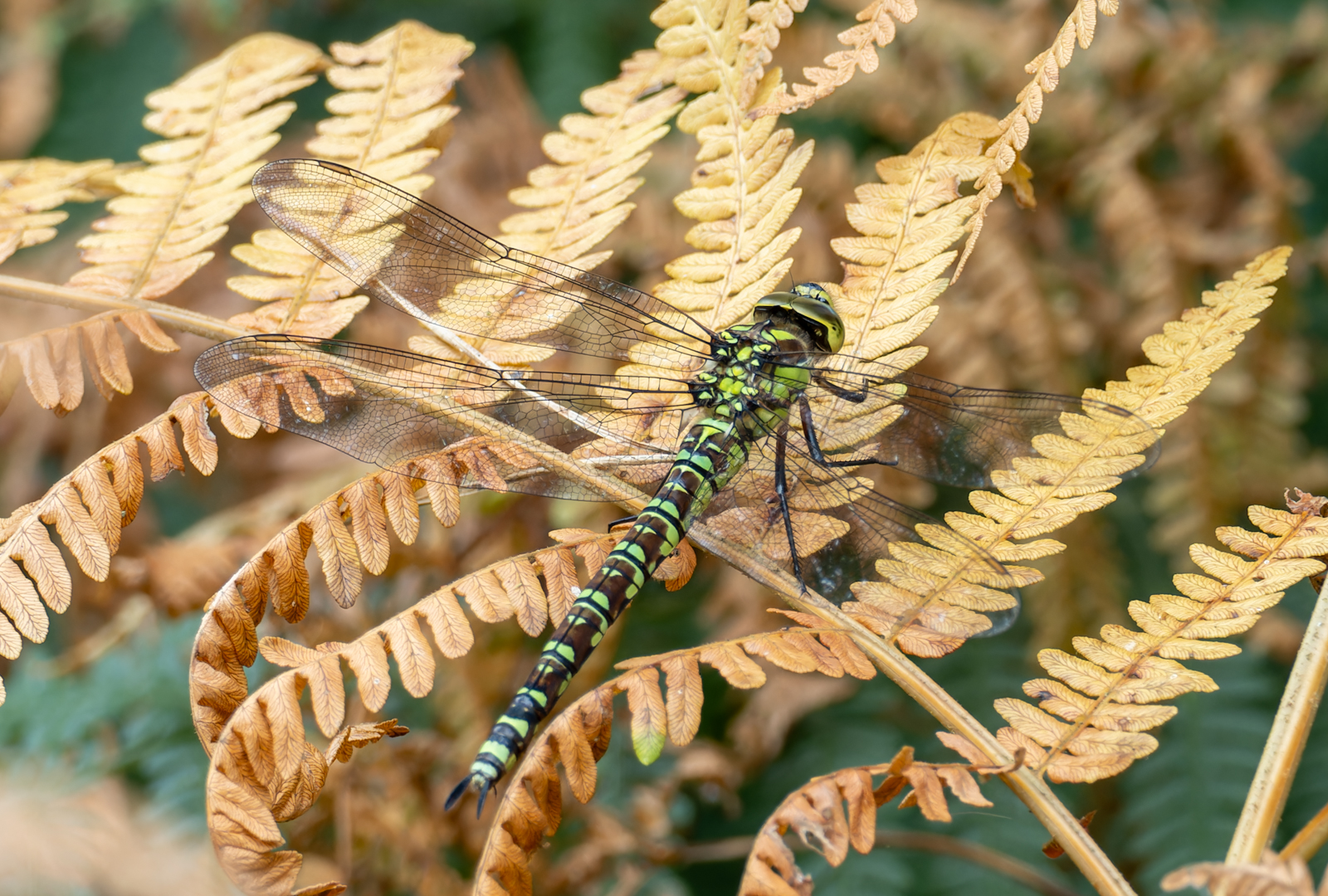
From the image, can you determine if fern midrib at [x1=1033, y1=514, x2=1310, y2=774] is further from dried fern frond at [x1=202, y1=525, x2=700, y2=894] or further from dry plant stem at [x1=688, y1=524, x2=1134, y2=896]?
dried fern frond at [x1=202, y1=525, x2=700, y2=894]

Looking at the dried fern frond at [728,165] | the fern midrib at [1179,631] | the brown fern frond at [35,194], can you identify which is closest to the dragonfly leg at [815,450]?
the dried fern frond at [728,165]

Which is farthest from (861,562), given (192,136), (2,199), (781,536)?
(2,199)

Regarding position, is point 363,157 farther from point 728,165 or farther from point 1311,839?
point 1311,839

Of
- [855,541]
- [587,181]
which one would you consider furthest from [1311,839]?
[587,181]

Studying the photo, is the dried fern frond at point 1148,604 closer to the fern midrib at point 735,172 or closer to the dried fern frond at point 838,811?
the dried fern frond at point 838,811

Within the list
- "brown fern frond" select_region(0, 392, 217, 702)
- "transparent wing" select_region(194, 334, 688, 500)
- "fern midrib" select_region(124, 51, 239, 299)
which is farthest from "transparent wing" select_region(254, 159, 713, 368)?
"brown fern frond" select_region(0, 392, 217, 702)

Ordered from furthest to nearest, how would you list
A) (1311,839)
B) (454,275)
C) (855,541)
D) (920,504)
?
(920,504), (454,275), (855,541), (1311,839)
